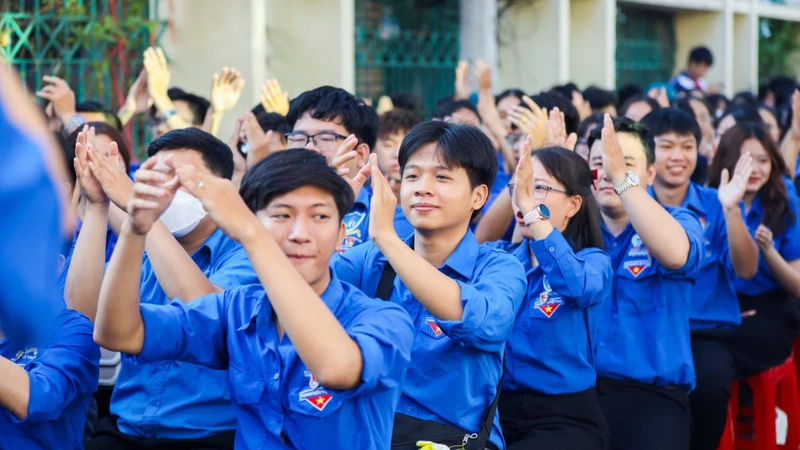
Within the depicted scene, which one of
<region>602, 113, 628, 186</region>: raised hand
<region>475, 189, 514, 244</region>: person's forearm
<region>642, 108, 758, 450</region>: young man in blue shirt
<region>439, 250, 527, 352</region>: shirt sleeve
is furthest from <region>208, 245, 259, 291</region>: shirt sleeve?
<region>642, 108, 758, 450</region>: young man in blue shirt

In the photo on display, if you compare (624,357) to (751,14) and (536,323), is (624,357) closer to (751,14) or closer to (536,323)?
(536,323)

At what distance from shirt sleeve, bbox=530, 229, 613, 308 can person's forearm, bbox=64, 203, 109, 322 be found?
4.27 ft

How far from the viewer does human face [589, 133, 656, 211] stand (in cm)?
386

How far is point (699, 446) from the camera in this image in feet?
13.7

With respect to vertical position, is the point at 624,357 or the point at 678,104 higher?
the point at 678,104

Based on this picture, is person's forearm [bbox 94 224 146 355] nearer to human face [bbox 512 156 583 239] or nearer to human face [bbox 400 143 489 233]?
human face [bbox 400 143 489 233]

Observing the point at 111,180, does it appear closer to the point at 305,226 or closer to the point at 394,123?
the point at 305,226

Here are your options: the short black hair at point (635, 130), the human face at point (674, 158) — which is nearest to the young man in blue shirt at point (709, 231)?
the human face at point (674, 158)

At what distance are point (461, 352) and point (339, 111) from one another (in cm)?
145

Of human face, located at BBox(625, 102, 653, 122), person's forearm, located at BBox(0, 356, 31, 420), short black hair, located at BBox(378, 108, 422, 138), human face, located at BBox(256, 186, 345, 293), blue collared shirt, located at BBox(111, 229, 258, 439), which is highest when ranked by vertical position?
human face, located at BBox(625, 102, 653, 122)

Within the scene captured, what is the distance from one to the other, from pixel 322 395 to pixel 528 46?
8844 mm

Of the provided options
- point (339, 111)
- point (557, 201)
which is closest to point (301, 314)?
point (557, 201)

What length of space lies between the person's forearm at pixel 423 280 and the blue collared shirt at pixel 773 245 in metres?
2.74

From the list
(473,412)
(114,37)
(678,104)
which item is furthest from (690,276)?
(114,37)
